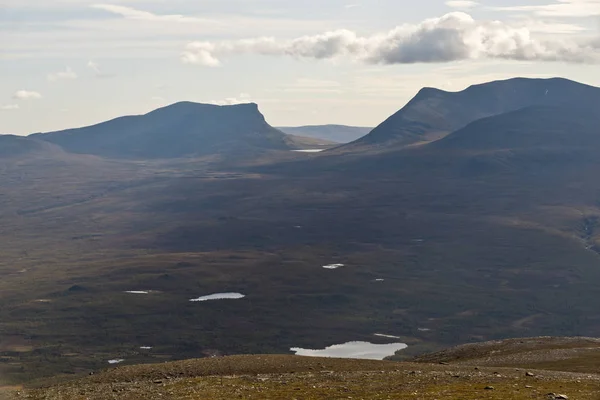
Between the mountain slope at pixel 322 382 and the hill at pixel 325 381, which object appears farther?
the hill at pixel 325 381

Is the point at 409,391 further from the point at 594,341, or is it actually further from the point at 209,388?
the point at 594,341

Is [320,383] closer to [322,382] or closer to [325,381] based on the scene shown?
[322,382]

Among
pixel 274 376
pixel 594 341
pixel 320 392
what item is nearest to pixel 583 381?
pixel 320 392

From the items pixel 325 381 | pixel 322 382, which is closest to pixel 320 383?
pixel 322 382

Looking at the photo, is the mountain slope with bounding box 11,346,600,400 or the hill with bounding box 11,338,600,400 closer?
the mountain slope with bounding box 11,346,600,400

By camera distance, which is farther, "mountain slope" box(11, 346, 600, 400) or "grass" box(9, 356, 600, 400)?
"grass" box(9, 356, 600, 400)

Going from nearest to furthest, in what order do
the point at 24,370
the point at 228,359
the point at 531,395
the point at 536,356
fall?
the point at 531,395 → the point at 228,359 → the point at 536,356 → the point at 24,370

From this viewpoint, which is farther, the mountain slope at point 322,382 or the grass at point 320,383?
the grass at point 320,383

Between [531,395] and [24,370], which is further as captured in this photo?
[24,370]
